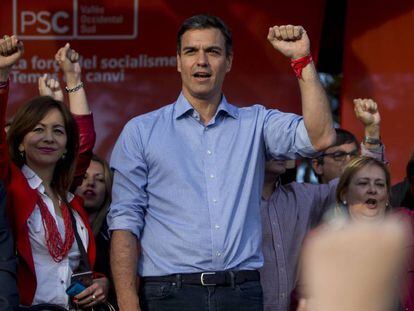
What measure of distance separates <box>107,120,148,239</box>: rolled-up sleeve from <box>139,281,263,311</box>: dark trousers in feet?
0.87

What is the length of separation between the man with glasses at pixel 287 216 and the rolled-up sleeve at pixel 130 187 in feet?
2.86

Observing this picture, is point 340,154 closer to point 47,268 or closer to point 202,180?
point 202,180

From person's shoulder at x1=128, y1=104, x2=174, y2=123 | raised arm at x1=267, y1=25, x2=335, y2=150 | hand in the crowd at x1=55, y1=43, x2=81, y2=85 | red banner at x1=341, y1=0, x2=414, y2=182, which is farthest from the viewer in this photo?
red banner at x1=341, y1=0, x2=414, y2=182

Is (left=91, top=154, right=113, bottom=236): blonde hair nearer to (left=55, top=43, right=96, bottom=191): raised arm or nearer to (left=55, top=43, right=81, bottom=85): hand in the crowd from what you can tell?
(left=55, top=43, right=96, bottom=191): raised arm

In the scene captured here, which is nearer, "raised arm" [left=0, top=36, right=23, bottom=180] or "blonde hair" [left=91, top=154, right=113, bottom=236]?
"raised arm" [left=0, top=36, right=23, bottom=180]

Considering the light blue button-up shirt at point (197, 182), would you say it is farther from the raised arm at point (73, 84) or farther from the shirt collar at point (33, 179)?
the raised arm at point (73, 84)

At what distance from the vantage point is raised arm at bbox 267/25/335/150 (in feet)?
11.5

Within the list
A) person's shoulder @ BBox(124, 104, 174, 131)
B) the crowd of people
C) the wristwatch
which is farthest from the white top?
the wristwatch

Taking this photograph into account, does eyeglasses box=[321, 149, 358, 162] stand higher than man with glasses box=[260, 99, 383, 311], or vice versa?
eyeglasses box=[321, 149, 358, 162]

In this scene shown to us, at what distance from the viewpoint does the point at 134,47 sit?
625cm

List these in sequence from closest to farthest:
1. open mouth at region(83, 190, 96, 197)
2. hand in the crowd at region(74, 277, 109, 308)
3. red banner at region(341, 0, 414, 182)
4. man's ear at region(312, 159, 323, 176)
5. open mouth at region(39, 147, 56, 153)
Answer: hand in the crowd at region(74, 277, 109, 308), open mouth at region(39, 147, 56, 153), open mouth at region(83, 190, 96, 197), man's ear at region(312, 159, 323, 176), red banner at region(341, 0, 414, 182)

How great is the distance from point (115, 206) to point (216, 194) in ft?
1.38

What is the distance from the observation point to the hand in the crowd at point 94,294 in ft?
12.3

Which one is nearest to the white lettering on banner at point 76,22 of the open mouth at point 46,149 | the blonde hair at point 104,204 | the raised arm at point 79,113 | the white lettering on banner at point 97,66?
the white lettering on banner at point 97,66
